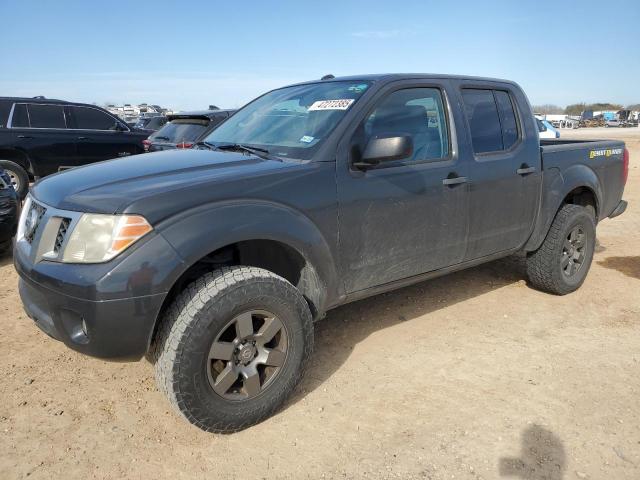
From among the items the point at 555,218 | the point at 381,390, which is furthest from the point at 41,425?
the point at 555,218

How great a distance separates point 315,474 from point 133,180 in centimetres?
168

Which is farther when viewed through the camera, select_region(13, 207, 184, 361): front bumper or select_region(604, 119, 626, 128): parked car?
select_region(604, 119, 626, 128): parked car

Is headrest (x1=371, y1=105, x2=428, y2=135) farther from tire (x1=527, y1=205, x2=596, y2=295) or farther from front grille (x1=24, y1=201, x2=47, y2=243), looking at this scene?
front grille (x1=24, y1=201, x2=47, y2=243)

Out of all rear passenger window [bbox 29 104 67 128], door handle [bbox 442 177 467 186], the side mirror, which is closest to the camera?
the side mirror

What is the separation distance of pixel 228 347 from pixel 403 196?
141 centimetres

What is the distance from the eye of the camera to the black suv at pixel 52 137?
29.2ft

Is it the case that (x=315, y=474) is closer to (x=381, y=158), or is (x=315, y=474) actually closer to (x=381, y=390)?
(x=381, y=390)

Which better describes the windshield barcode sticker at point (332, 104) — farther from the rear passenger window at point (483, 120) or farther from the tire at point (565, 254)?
the tire at point (565, 254)

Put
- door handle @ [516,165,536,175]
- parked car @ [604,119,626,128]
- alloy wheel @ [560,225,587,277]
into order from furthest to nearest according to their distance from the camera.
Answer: parked car @ [604,119,626,128] → alloy wheel @ [560,225,587,277] → door handle @ [516,165,536,175]

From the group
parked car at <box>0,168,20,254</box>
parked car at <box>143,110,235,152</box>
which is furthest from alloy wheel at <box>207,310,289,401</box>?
parked car at <box>143,110,235,152</box>

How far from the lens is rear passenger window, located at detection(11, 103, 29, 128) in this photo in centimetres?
898

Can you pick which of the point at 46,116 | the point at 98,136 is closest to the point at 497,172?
the point at 98,136

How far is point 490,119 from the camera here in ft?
12.8

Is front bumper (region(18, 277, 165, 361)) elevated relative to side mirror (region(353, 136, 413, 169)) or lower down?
lower down
